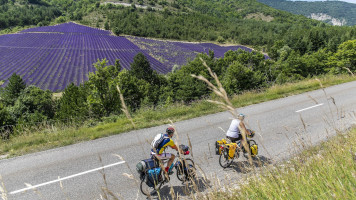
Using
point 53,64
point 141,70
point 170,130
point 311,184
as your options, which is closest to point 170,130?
point 170,130

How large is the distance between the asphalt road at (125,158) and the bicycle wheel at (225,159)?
0.17 m

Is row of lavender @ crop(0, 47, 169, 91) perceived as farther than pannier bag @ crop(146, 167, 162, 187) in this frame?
Yes

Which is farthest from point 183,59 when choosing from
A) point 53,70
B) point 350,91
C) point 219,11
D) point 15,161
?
point 219,11

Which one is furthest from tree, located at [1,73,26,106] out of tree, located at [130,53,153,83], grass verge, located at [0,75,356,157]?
grass verge, located at [0,75,356,157]

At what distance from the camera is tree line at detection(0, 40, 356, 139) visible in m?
13.0

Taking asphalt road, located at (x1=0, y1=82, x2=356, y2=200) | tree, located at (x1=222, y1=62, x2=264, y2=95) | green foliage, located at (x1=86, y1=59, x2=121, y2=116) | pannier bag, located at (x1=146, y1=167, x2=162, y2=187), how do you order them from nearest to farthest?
pannier bag, located at (x1=146, y1=167, x2=162, y2=187), asphalt road, located at (x1=0, y1=82, x2=356, y2=200), green foliage, located at (x1=86, y1=59, x2=121, y2=116), tree, located at (x1=222, y1=62, x2=264, y2=95)

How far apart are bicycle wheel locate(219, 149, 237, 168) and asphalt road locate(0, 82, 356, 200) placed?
166 mm

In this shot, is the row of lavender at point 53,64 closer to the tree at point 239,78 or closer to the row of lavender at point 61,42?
the row of lavender at point 61,42

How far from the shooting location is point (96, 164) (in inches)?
273

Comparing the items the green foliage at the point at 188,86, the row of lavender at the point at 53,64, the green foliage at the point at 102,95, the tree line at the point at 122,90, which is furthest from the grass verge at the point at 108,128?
the row of lavender at the point at 53,64

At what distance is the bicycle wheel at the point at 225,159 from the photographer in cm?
641

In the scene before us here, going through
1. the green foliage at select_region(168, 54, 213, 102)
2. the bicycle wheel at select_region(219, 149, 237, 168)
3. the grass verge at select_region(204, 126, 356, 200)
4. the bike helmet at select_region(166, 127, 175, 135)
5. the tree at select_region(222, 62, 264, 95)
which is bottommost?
the green foliage at select_region(168, 54, 213, 102)

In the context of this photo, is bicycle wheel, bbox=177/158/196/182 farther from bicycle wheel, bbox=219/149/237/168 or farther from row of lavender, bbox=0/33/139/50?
row of lavender, bbox=0/33/139/50

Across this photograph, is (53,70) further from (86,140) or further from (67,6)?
(67,6)
